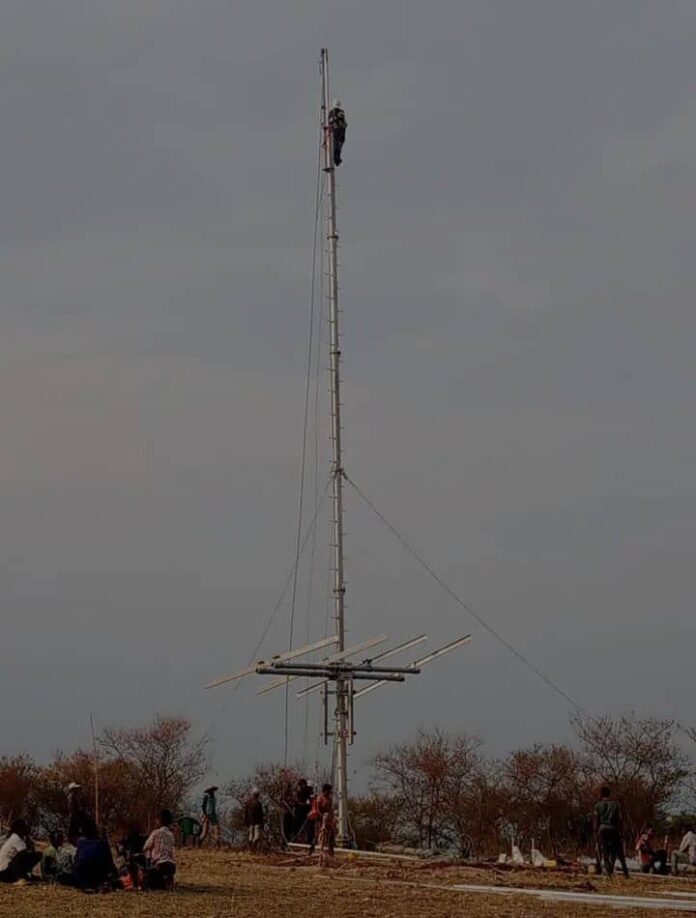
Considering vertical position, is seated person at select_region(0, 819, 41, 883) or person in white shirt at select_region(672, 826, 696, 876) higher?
person in white shirt at select_region(672, 826, 696, 876)

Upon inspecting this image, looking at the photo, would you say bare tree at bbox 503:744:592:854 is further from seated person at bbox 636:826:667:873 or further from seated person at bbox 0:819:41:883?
seated person at bbox 0:819:41:883

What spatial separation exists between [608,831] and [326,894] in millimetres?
6691

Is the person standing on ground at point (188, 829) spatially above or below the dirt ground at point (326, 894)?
above

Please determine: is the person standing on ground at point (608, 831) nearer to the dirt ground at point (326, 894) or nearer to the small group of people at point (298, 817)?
the dirt ground at point (326, 894)

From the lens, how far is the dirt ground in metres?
19.2

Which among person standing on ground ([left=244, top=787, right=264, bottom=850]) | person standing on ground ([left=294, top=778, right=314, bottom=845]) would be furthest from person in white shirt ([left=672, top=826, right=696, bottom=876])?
person standing on ground ([left=244, top=787, right=264, bottom=850])

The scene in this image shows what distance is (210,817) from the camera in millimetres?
34656

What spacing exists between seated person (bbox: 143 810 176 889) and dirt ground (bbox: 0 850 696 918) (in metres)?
0.30

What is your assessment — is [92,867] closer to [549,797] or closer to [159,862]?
[159,862]

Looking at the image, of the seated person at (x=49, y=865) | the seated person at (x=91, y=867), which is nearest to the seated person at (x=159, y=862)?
the seated person at (x=91, y=867)

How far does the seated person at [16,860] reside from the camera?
70.8 ft

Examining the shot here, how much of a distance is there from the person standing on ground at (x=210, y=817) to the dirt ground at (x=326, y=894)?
5.75 meters

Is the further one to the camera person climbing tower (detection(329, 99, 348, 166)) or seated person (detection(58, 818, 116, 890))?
person climbing tower (detection(329, 99, 348, 166))

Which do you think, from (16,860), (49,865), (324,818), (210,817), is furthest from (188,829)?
(16,860)
